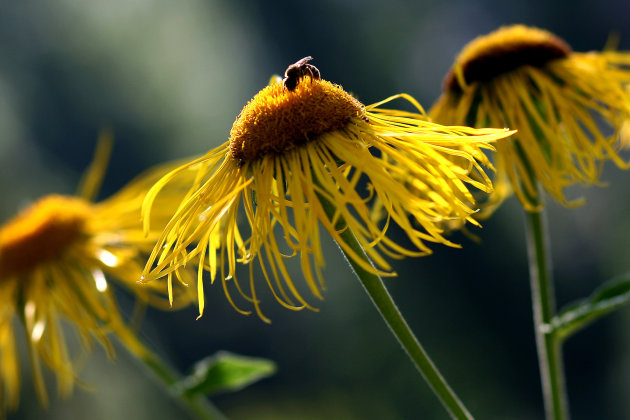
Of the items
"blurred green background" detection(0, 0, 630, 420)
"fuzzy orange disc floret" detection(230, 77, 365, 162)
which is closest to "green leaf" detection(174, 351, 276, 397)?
"fuzzy orange disc floret" detection(230, 77, 365, 162)

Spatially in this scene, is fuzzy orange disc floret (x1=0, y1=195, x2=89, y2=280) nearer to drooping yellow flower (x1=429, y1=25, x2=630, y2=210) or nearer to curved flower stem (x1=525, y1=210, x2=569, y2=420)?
drooping yellow flower (x1=429, y1=25, x2=630, y2=210)

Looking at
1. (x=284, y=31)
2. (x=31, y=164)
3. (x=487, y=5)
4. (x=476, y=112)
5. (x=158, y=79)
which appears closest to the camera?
(x=476, y=112)

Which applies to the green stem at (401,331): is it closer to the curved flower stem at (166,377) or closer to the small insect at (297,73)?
the small insect at (297,73)

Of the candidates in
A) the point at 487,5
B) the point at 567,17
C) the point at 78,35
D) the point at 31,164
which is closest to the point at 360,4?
the point at 487,5

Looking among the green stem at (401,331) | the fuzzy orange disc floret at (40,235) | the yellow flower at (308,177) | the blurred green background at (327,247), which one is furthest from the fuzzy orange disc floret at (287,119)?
the blurred green background at (327,247)

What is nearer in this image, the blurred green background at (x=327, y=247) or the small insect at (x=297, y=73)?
the small insect at (x=297, y=73)

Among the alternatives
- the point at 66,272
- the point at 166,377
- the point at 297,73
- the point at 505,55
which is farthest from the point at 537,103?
the point at 66,272

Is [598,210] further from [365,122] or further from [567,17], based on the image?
[365,122]
